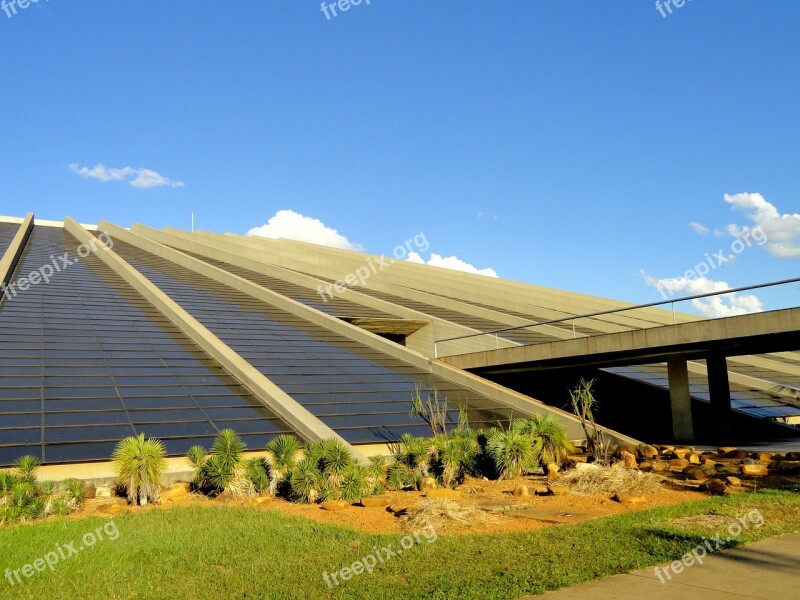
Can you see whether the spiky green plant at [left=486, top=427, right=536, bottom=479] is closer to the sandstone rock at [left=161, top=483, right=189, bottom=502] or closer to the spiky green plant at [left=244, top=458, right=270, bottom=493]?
the spiky green plant at [left=244, top=458, right=270, bottom=493]

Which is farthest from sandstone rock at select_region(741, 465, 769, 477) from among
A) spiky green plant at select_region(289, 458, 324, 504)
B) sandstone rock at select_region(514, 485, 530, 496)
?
spiky green plant at select_region(289, 458, 324, 504)

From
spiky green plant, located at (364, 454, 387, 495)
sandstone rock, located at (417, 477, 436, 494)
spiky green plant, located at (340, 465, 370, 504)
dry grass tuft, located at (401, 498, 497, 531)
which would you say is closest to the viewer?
dry grass tuft, located at (401, 498, 497, 531)

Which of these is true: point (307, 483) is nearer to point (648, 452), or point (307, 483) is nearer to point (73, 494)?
point (73, 494)

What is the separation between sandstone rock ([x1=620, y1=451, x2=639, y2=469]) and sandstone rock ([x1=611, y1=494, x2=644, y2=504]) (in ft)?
11.6

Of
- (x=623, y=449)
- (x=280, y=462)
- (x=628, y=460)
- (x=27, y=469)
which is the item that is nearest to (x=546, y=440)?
(x=628, y=460)

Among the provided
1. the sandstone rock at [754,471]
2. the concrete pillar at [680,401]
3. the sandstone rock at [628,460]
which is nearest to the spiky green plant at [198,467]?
the sandstone rock at [628,460]

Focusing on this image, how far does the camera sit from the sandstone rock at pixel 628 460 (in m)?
15.6

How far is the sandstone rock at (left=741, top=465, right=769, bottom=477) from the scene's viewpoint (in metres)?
13.8

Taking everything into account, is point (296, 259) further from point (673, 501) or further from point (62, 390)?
point (673, 501)

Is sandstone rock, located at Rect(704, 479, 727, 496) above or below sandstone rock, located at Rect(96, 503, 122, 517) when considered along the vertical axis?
below

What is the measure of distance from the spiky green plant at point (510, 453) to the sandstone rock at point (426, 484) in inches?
65.5

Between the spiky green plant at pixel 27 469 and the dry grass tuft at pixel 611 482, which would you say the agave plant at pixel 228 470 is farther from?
the dry grass tuft at pixel 611 482

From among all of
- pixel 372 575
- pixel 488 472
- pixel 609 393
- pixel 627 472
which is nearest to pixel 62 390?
pixel 488 472

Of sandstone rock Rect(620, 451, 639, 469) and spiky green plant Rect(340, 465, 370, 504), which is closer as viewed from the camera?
spiky green plant Rect(340, 465, 370, 504)
